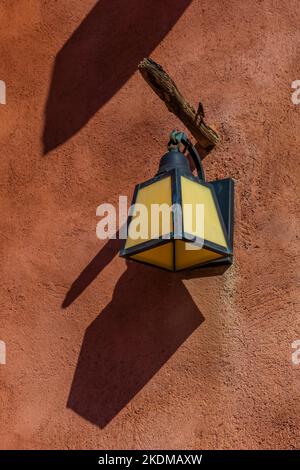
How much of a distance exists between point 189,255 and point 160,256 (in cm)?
14

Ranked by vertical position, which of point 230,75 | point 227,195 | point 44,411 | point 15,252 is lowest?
point 44,411

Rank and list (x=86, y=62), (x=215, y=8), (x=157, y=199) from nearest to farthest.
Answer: (x=157, y=199) → (x=215, y=8) → (x=86, y=62)

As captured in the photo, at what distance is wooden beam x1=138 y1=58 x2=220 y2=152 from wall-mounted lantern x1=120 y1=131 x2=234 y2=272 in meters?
0.20

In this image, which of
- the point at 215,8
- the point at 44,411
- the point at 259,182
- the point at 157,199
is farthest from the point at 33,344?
the point at 215,8

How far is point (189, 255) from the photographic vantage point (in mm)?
2883

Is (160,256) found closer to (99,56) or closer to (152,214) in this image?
(152,214)

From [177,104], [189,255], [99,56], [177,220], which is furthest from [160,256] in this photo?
[99,56]

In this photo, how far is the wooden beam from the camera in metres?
2.77

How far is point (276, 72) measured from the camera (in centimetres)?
314

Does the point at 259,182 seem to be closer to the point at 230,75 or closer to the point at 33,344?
the point at 230,75

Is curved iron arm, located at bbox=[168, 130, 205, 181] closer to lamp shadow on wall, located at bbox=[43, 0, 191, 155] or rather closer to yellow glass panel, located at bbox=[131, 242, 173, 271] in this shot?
yellow glass panel, located at bbox=[131, 242, 173, 271]

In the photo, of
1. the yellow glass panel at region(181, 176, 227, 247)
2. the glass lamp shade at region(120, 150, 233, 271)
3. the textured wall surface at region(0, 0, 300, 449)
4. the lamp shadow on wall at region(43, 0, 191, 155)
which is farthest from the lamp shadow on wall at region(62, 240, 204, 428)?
the lamp shadow on wall at region(43, 0, 191, 155)

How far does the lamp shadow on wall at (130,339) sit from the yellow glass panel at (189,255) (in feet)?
0.37

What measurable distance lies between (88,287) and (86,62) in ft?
4.69
